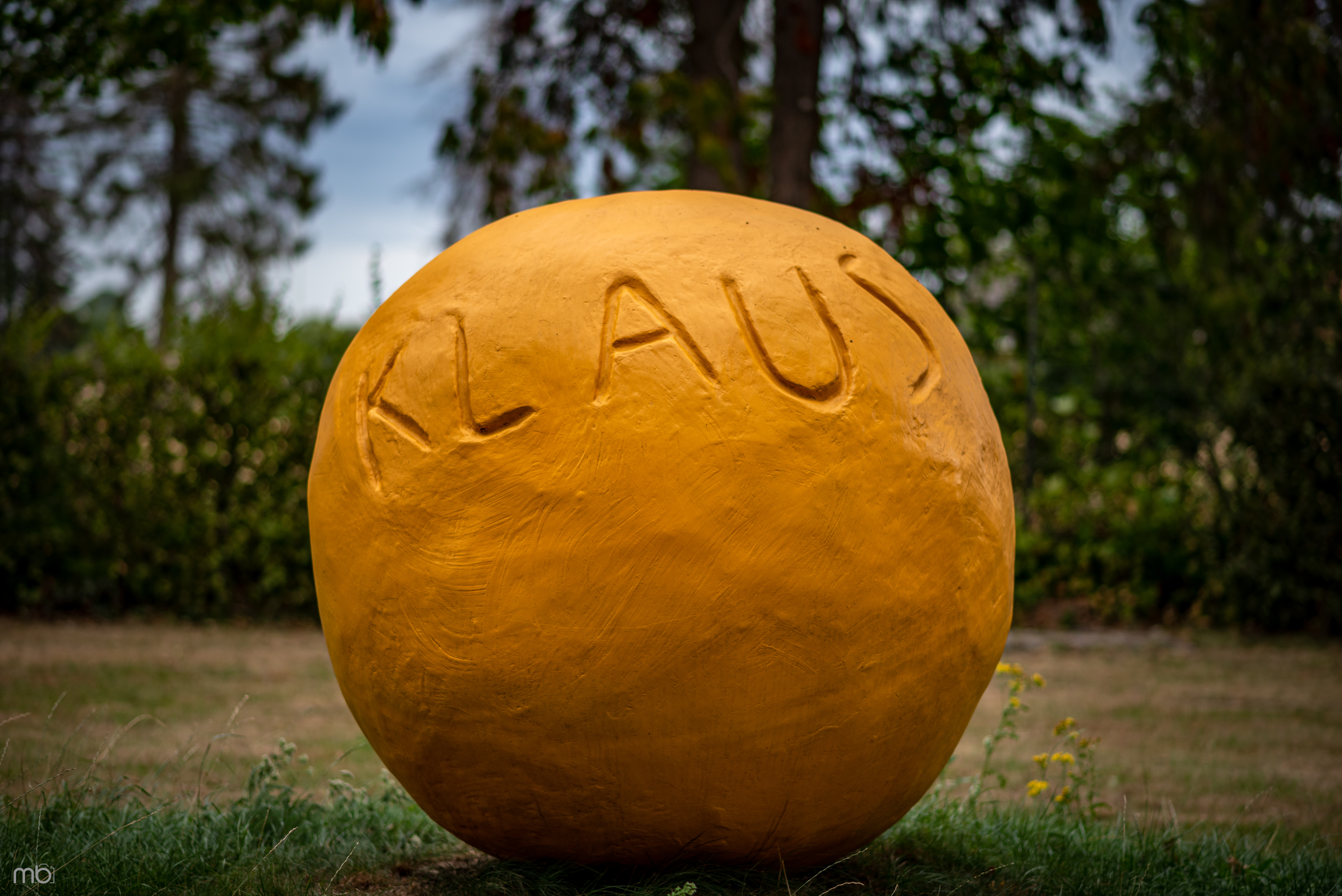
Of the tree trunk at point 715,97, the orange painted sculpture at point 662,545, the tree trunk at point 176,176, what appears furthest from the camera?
the tree trunk at point 176,176

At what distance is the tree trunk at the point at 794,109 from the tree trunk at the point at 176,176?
1324 centimetres

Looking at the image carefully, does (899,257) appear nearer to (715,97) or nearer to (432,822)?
(715,97)

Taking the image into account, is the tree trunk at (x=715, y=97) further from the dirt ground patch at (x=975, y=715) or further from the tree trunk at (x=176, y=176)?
the tree trunk at (x=176, y=176)

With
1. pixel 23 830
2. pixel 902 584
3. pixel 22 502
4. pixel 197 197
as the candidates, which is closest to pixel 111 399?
pixel 22 502

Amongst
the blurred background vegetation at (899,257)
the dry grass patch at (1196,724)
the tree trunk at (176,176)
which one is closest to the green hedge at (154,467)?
the blurred background vegetation at (899,257)

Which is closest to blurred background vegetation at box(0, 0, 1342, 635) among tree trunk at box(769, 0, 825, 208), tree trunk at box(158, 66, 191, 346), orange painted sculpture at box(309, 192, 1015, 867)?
tree trunk at box(769, 0, 825, 208)

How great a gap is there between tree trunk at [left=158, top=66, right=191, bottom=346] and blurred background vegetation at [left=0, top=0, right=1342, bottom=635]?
28.7 feet

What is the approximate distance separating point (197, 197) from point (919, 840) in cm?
1832

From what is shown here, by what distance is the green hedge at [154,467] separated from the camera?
8938 millimetres

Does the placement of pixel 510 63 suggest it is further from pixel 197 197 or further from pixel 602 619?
pixel 197 197

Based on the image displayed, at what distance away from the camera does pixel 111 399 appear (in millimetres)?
9180

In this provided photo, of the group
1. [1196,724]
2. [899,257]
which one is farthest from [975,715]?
[899,257]

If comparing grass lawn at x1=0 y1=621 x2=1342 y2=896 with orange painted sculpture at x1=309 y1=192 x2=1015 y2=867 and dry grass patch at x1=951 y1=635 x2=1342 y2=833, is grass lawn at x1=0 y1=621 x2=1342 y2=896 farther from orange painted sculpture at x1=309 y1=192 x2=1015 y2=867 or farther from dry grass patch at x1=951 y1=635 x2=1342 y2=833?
orange painted sculpture at x1=309 y1=192 x2=1015 y2=867

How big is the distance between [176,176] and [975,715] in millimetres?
17127
